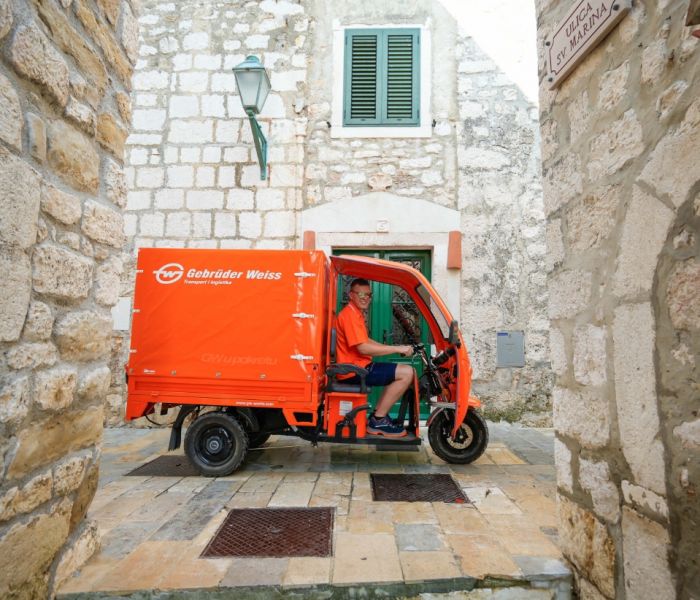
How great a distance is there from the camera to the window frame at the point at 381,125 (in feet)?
19.9

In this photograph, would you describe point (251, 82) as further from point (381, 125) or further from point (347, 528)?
point (347, 528)

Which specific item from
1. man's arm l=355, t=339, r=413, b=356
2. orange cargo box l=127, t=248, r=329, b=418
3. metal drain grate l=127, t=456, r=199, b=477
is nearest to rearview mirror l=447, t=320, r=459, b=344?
man's arm l=355, t=339, r=413, b=356

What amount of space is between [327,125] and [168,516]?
496cm

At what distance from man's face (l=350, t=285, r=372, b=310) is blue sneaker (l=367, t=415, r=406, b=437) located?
38.8 inches

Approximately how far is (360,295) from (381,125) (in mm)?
3052

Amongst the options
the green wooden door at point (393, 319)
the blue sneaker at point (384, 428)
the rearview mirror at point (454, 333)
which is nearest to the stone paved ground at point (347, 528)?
the blue sneaker at point (384, 428)

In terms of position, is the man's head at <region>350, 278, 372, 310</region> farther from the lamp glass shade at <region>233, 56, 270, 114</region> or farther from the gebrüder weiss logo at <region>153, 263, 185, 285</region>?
the lamp glass shade at <region>233, 56, 270, 114</region>

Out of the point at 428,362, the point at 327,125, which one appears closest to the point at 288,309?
the point at 428,362

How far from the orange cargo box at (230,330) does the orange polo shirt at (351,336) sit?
30 centimetres

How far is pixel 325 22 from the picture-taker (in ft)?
20.6

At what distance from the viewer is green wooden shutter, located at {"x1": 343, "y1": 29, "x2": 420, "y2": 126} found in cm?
614

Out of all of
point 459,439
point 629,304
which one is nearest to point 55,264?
point 629,304

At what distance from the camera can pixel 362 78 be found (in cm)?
621

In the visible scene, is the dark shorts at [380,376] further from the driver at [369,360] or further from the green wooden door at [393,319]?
the green wooden door at [393,319]
